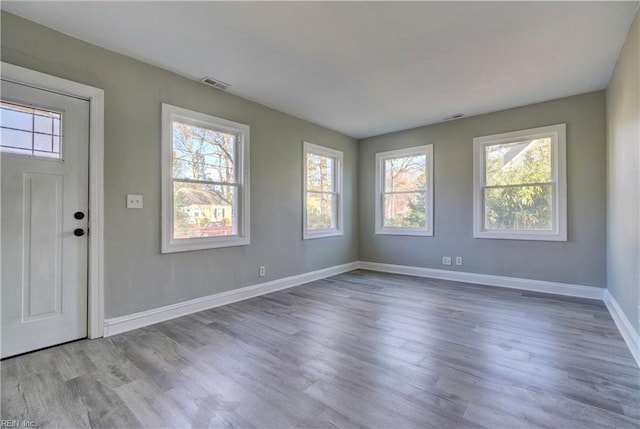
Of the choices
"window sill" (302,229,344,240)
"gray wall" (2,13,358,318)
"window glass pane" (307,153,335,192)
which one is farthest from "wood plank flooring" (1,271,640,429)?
"window glass pane" (307,153,335,192)

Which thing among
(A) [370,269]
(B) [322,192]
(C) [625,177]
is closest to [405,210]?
(A) [370,269]

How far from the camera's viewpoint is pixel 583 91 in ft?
11.9

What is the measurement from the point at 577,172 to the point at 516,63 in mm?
1881

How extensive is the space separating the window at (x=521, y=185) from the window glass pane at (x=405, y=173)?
34.3 inches

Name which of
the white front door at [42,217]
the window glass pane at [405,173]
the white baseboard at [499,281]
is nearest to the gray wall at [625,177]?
the white baseboard at [499,281]

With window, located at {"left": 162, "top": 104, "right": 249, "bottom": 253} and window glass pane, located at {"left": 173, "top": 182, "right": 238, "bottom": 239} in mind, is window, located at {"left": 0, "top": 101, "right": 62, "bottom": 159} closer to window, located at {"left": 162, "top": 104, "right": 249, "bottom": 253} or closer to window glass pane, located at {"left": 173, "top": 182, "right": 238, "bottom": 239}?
window, located at {"left": 162, "top": 104, "right": 249, "bottom": 253}

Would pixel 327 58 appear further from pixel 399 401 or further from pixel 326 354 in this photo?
pixel 399 401

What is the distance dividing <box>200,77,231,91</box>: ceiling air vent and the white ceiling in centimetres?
8

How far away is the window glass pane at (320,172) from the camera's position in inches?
193

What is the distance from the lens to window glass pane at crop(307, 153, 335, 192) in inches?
193

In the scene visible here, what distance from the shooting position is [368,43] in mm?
2562

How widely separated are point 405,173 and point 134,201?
419 centimetres

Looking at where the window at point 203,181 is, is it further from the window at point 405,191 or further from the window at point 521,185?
the window at point 521,185

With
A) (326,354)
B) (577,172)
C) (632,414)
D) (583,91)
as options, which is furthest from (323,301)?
(583,91)
